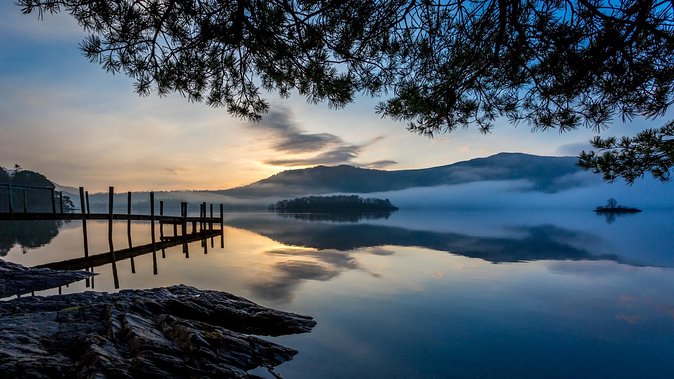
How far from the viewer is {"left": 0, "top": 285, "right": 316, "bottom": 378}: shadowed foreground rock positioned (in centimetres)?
343

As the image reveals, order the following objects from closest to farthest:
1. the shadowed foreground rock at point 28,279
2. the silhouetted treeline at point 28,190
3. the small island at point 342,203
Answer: the shadowed foreground rock at point 28,279
the silhouetted treeline at point 28,190
the small island at point 342,203

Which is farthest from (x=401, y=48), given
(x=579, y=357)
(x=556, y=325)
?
(x=556, y=325)

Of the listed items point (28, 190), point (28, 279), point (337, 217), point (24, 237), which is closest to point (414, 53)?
point (28, 279)

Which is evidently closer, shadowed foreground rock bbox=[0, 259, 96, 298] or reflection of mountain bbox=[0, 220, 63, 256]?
shadowed foreground rock bbox=[0, 259, 96, 298]

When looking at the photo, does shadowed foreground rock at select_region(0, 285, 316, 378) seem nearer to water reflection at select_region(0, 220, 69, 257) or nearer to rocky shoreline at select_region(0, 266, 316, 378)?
rocky shoreline at select_region(0, 266, 316, 378)

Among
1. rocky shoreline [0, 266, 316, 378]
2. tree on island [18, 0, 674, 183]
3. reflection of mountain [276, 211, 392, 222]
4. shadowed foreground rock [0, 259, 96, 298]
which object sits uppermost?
tree on island [18, 0, 674, 183]

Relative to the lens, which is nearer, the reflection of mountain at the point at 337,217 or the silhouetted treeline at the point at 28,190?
the silhouetted treeline at the point at 28,190

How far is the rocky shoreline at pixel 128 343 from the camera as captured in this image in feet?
11.2

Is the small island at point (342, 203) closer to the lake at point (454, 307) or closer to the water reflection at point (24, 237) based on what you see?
the water reflection at point (24, 237)

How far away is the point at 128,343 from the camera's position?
4.12 meters

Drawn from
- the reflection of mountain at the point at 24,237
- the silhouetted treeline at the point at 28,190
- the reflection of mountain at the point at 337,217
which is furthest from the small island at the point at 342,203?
the reflection of mountain at the point at 24,237

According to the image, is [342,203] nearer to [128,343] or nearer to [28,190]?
[28,190]

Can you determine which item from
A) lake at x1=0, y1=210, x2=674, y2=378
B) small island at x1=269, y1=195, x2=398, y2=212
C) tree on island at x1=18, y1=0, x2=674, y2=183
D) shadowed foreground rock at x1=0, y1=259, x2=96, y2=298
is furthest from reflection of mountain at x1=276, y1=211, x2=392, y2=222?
tree on island at x1=18, y1=0, x2=674, y2=183

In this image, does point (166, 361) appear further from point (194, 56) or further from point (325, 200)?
point (325, 200)
